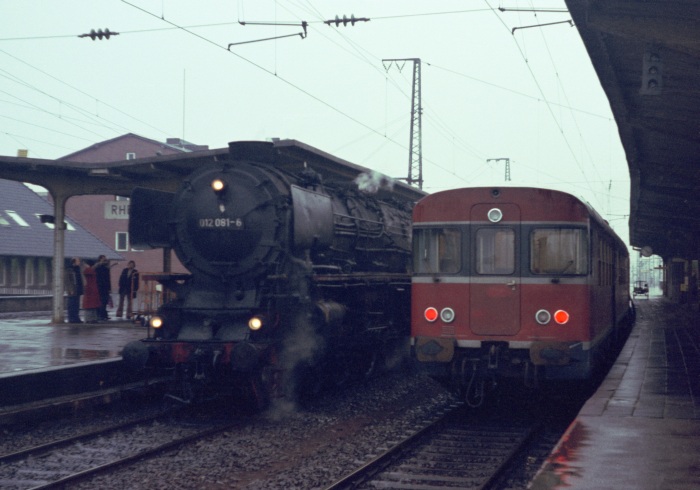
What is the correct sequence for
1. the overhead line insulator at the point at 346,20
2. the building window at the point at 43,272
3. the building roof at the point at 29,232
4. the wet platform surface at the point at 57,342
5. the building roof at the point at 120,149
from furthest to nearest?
the building roof at the point at 120,149 < the building window at the point at 43,272 < the building roof at the point at 29,232 < the overhead line insulator at the point at 346,20 < the wet platform surface at the point at 57,342

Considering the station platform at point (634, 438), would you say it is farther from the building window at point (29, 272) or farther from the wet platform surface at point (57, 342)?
the building window at point (29, 272)

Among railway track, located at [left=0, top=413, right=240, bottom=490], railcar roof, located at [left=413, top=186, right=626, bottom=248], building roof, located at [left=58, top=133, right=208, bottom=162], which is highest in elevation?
building roof, located at [left=58, top=133, right=208, bottom=162]

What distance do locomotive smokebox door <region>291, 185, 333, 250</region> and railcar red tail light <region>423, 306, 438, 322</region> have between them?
188 centimetres

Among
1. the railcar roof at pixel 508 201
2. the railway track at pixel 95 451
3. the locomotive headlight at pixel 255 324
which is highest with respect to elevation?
the railcar roof at pixel 508 201

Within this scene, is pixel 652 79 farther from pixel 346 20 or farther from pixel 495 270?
pixel 346 20

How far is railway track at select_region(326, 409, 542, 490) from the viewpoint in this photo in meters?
7.50

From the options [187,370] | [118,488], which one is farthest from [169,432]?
[118,488]

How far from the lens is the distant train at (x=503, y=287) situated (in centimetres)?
1004

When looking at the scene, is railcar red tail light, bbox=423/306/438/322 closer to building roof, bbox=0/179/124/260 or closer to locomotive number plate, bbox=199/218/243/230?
locomotive number plate, bbox=199/218/243/230

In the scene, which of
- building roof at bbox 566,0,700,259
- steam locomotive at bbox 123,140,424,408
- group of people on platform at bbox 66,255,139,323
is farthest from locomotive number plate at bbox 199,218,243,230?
group of people on platform at bbox 66,255,139,323

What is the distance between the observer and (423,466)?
8148 millimetres

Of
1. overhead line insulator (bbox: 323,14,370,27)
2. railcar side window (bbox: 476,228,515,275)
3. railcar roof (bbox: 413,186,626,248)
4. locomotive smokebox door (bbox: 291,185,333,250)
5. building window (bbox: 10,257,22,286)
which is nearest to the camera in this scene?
railcar roof (bbox: 413,186,626,248)

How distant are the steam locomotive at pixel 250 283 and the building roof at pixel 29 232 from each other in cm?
2703

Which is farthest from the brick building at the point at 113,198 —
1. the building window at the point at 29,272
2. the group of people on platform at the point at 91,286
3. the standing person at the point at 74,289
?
the standing person at the point at 74,289
